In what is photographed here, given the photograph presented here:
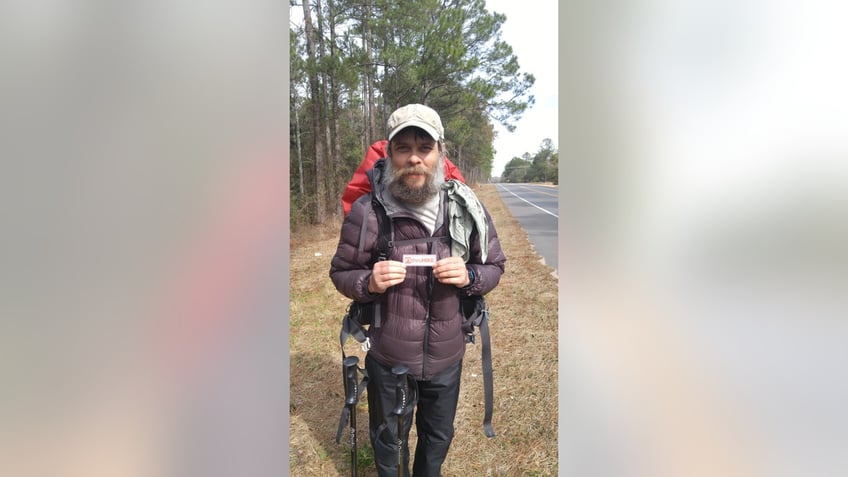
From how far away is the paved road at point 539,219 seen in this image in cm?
972

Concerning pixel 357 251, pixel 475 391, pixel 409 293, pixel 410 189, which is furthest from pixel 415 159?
pixel 475 391

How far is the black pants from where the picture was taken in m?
1.68

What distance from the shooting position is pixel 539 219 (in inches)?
629

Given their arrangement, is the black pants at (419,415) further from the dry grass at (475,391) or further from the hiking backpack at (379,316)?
the dry grass at (475,391)

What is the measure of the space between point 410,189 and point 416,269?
1.20ft

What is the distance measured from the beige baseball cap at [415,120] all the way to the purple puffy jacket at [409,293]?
1.12 ft
